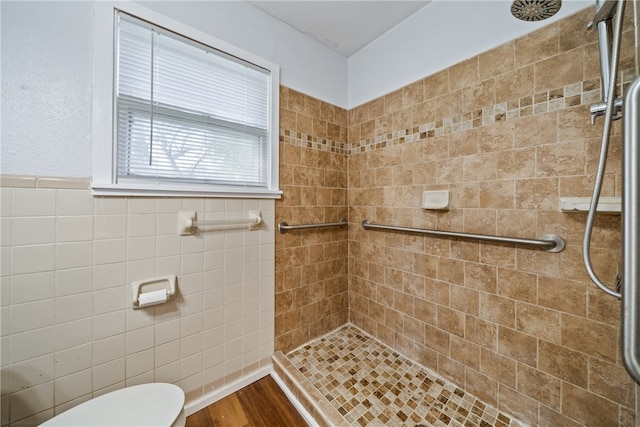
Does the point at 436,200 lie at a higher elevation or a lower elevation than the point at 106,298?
higher

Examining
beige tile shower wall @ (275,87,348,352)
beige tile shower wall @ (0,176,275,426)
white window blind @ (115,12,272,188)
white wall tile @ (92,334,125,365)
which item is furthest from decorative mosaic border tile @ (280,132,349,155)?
white wall tile @ (92,334,125,365)

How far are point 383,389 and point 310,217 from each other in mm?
1089

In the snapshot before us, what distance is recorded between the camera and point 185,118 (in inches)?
46.6

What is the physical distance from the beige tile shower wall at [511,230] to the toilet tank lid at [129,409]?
50.8 inches

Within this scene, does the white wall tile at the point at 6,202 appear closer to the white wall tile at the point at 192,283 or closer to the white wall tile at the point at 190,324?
the white wall tile at the point at 192,283

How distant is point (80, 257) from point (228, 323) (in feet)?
2.43

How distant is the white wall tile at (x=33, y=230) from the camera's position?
0.84 metres

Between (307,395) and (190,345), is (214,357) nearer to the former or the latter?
(190,345)

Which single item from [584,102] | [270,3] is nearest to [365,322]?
[584,102]

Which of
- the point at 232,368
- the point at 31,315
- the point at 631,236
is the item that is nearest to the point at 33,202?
the point at 31,315

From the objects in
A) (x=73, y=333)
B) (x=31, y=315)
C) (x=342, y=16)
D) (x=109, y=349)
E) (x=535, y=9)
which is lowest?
(x=109, y=349)

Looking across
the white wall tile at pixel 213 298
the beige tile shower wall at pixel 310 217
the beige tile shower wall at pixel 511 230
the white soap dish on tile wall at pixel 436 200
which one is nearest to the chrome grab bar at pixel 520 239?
the beige tile shower wall at pixel 511 230

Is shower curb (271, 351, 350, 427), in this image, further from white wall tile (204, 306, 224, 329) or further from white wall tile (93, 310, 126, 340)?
white wall tile (93, 310, 126, 340)

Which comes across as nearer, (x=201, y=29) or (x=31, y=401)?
(x=31, y=401)
